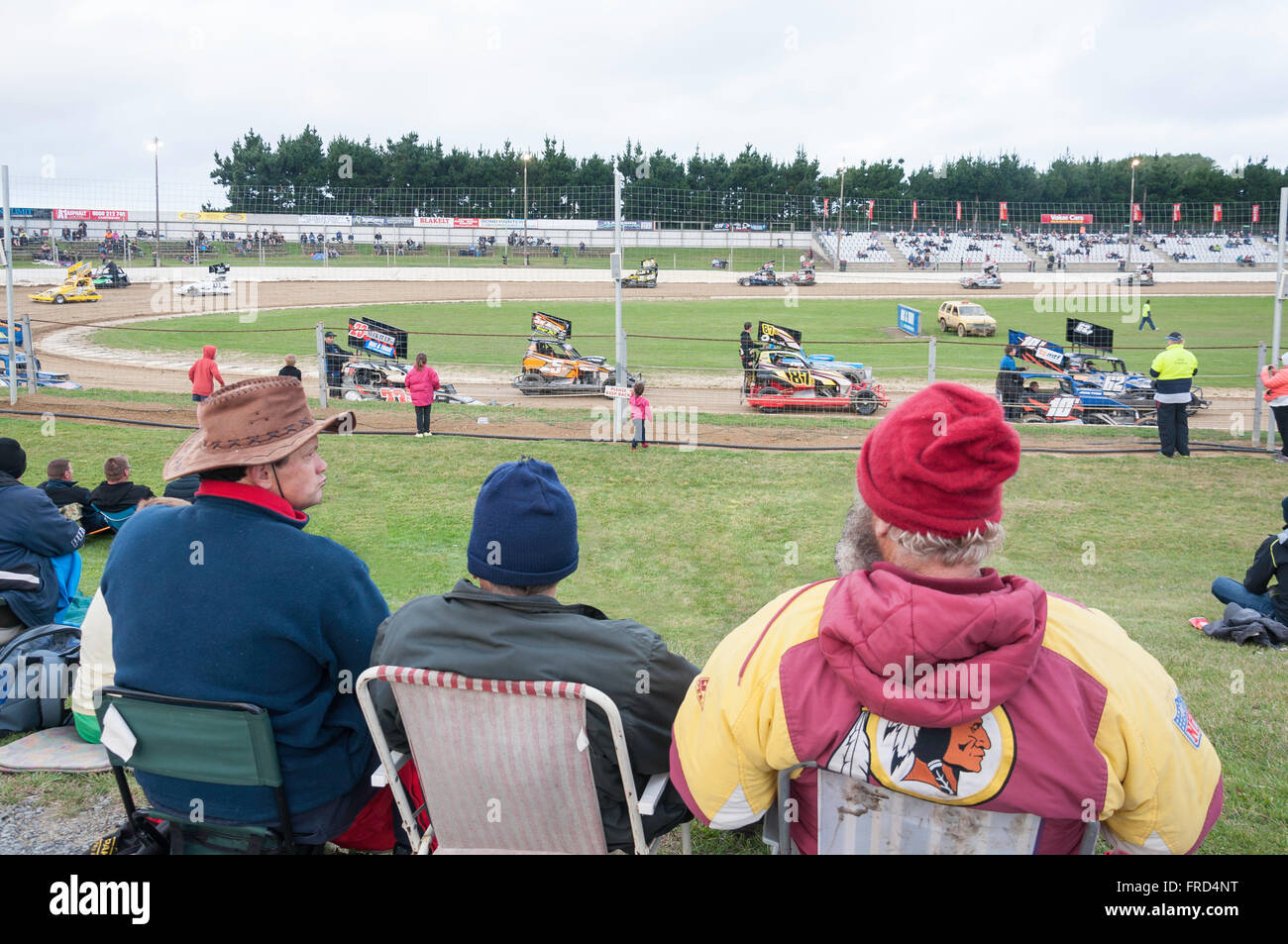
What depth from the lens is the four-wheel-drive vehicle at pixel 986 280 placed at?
58.0 meters

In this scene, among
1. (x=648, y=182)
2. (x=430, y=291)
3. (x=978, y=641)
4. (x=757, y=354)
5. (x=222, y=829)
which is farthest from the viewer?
(x=648, y=182)

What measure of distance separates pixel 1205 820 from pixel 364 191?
209 ft

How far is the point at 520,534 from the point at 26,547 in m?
3.83

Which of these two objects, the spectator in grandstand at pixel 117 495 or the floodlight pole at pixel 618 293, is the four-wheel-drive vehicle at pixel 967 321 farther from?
the spectator in grandstand at pixel 117 495

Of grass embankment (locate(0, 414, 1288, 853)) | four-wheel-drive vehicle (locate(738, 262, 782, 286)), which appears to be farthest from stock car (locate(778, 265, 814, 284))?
grass embankment (locate(0, 414, 1288, 853))

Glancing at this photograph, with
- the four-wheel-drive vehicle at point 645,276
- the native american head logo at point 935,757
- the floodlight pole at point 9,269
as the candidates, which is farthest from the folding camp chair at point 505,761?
the four-wheel-drive vehicle at point 645,276

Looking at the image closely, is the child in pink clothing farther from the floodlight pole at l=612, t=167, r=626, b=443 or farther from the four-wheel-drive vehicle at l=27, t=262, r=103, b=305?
the four-wheel-drive vehicle at l=27, t=262, r=103, b=305

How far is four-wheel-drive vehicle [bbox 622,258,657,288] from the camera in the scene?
5356 cm

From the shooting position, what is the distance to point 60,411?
15.1 meters

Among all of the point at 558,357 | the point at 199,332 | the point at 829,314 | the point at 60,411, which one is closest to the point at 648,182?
the point at 829,314

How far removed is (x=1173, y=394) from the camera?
43.6ft

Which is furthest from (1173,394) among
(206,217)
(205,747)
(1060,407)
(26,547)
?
(206,217)

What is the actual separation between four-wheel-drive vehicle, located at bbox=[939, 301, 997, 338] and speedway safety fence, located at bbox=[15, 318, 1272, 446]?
4457mm
